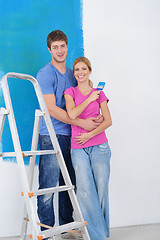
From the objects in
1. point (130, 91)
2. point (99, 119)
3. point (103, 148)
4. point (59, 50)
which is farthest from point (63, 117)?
point (130, 91)

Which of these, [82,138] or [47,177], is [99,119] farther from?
[47,177]

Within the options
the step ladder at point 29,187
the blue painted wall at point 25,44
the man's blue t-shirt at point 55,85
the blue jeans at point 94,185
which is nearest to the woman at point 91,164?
the blue jeans at point 94,185

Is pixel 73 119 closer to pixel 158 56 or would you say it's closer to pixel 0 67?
pixel 0 67

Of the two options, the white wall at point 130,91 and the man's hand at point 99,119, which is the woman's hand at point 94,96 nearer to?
the man's hand at point 99,119

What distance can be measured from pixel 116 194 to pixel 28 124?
1.08 meters

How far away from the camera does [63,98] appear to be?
2.32m

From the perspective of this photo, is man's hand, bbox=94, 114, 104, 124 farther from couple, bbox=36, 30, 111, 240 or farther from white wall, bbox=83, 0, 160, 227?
white wall, bbox=83, 0, 160, 227

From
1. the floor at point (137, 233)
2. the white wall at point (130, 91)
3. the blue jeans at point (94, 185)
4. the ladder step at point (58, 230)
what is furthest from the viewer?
the white wall at point (130, 91)

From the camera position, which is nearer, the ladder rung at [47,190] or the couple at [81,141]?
the ladder rung at [47,190]

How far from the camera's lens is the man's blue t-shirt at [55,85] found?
222cm

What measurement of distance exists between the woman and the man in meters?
0.07

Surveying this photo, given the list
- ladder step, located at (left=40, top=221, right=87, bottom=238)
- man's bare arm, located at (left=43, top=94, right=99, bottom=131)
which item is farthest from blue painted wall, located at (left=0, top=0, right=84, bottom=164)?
ladder step, located at (left=40, top=221, right=87, bottom=238)

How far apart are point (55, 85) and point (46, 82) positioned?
9cm

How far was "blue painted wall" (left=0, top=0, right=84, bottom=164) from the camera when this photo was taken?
2.53 meters
